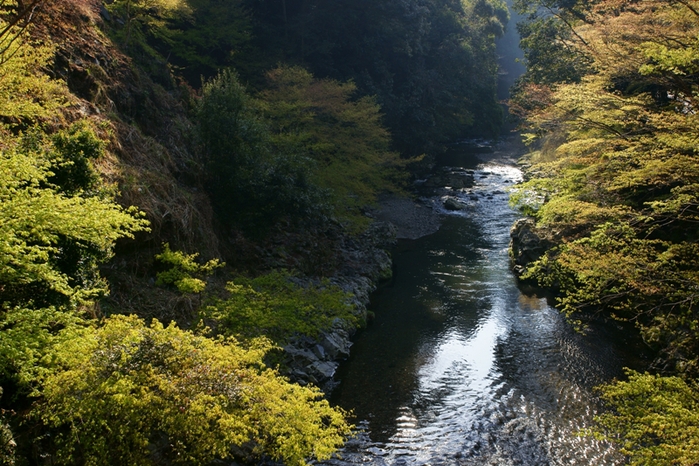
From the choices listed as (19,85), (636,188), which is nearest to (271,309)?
(19,85)

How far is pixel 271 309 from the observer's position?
1055 centimetres

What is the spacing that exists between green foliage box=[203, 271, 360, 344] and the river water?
1.92 m

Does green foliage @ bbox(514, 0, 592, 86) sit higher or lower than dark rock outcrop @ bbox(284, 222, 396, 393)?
higher

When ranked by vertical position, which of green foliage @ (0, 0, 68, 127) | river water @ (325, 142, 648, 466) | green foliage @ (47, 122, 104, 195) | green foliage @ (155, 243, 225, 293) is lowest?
river water @ (325, 142, 648, 466)

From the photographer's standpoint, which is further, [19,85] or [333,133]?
[333,133]

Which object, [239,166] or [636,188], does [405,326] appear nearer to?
[239,166]

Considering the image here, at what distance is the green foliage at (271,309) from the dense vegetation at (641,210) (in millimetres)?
5815

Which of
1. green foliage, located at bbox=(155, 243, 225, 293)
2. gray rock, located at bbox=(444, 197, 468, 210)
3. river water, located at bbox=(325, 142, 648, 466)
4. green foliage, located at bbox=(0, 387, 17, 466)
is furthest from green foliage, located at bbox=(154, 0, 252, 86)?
green foliage, located at bbox=(0, 387, 17, 466)

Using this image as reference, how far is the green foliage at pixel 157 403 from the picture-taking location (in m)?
5.09

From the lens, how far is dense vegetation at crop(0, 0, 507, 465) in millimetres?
5352

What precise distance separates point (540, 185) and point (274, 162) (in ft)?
31.2

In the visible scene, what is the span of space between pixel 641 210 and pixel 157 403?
12391 mm

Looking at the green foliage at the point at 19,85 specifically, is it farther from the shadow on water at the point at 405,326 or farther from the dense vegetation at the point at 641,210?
the dense vegetation at the point at 641,210

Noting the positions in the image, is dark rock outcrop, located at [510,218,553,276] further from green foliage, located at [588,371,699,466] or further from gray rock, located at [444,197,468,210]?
green foliage, located at [588,371,699,466]
